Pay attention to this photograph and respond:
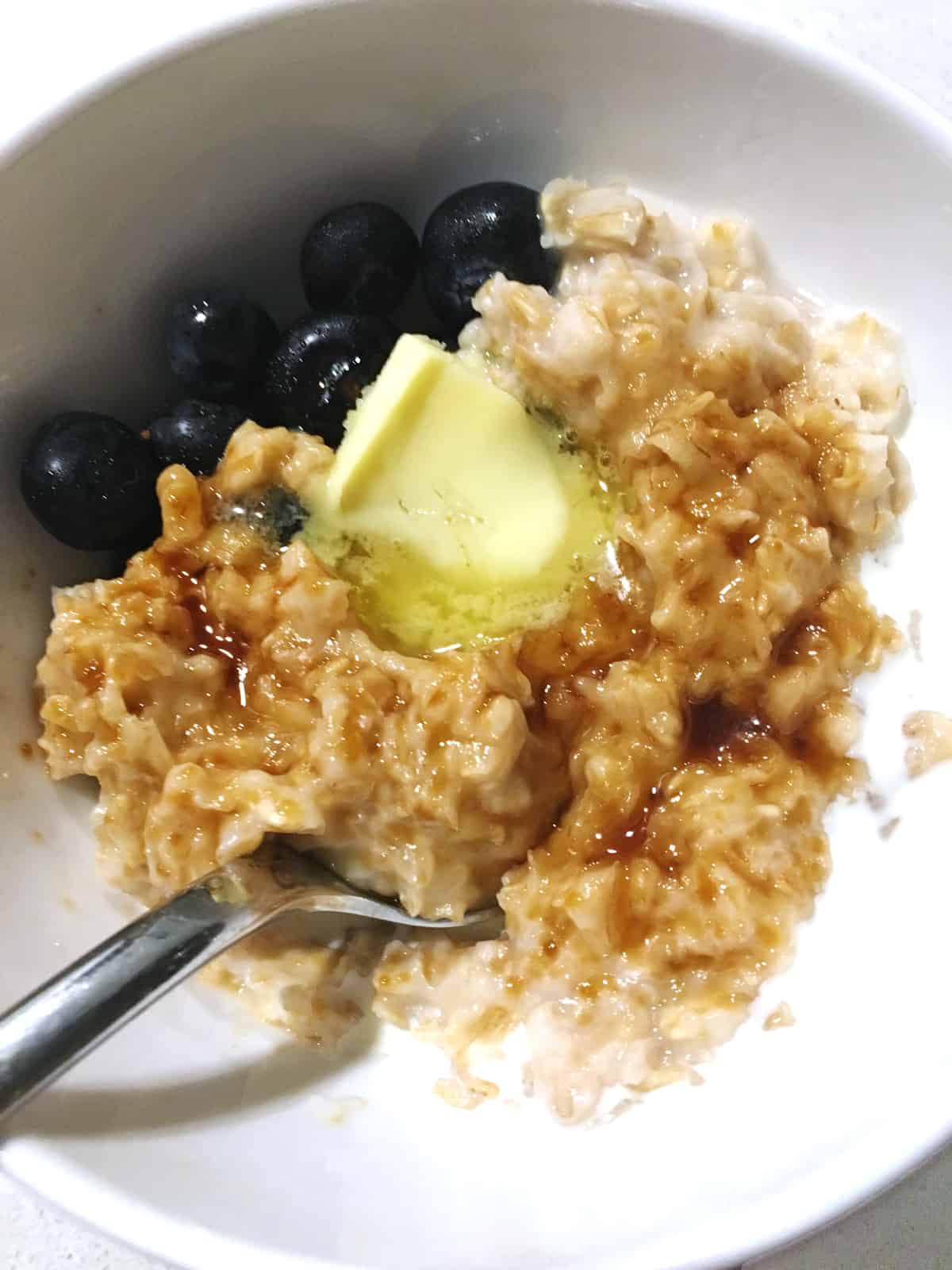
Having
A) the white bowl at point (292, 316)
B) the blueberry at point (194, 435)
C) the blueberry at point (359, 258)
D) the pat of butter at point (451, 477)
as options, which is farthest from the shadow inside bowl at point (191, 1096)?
the blueberry at point (359, 258)

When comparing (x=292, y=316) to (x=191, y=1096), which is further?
(x=292, y=316)

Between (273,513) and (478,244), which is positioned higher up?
(478,244)

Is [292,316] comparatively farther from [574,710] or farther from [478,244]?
[574,710]

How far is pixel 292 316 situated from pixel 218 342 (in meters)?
0.17

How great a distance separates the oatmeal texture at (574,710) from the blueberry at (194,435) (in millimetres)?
37

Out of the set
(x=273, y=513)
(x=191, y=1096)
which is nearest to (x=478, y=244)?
(x=273, y=513)

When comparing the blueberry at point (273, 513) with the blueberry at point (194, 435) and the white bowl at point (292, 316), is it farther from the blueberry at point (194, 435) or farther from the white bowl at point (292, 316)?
the white bowl at point (292, 316)

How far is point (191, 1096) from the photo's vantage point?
0.93m

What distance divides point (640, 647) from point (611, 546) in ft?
0.38

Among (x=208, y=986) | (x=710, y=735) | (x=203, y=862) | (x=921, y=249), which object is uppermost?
(x=921, y=249)

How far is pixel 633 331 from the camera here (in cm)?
108

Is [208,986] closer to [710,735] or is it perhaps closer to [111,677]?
[111,677]

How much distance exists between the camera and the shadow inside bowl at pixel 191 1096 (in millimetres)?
837

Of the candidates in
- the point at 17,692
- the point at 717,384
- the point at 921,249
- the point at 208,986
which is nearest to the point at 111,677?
the point at 17,692
